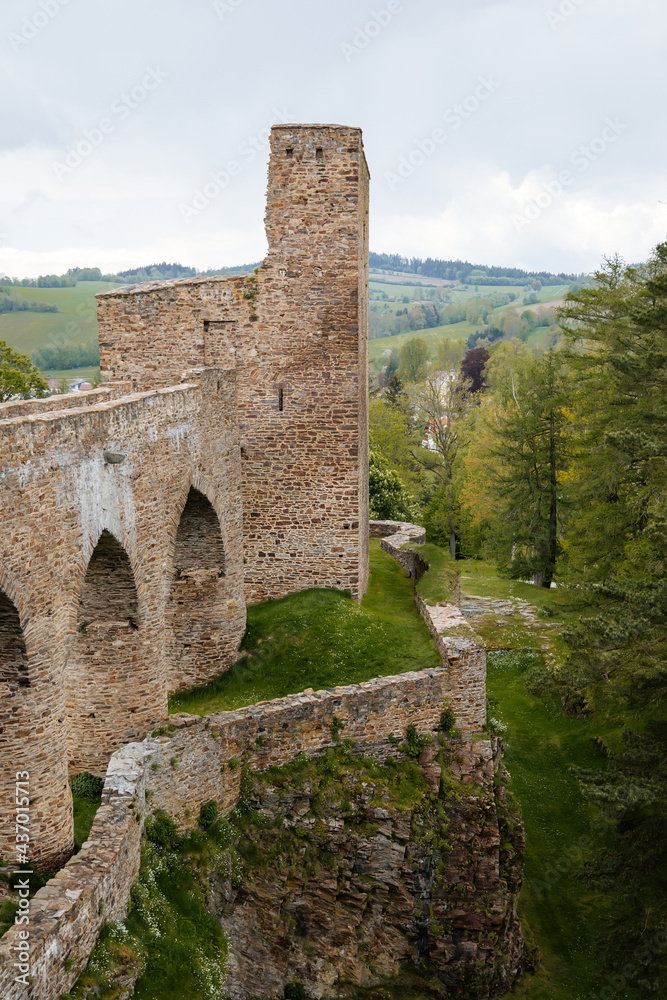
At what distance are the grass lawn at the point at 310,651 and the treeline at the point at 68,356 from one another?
227ft

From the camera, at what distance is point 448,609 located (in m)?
17.4

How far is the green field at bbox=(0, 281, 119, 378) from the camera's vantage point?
80812mm

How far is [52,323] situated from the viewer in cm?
8450

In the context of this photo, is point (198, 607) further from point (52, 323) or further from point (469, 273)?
point (469, 273)

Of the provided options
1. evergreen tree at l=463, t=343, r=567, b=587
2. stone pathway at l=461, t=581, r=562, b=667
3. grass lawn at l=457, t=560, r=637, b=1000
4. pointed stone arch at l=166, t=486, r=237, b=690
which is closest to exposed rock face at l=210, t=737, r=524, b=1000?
grass lawn at l=457, t=560, r=637, b=1000

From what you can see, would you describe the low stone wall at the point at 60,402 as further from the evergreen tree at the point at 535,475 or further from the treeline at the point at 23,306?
the treeline at the point at 23,306

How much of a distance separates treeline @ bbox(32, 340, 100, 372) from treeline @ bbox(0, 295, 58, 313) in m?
6.75

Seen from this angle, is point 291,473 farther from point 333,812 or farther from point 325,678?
point 333,812

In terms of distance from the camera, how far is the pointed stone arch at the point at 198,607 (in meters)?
15.2

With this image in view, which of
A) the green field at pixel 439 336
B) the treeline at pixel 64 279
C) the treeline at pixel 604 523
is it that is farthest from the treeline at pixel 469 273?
the treeline at pixel 604 523

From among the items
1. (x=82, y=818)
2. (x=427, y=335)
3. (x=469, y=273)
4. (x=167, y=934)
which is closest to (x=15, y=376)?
(x=82, y=818)

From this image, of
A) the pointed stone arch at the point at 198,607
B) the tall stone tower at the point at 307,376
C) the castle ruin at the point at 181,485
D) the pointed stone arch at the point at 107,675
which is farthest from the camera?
the tall stone tower at the point at 307,376

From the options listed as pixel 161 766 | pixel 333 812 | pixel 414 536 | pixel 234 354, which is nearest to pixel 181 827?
pixel 161 766

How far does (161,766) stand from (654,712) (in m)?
8.19
